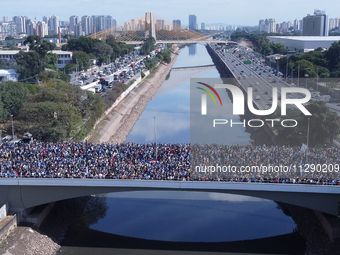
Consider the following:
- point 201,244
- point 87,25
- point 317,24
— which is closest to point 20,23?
point 87,25

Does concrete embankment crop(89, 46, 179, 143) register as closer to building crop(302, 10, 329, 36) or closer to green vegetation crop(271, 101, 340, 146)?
green vegetation crop(271, 101, 340, 146)

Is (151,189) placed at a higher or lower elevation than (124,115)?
higher

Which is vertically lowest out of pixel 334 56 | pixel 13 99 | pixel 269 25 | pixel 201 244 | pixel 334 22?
pixel 201 244

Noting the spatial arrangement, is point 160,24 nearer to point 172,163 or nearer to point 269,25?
point 269,25

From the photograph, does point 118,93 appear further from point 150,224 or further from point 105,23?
point 105,23

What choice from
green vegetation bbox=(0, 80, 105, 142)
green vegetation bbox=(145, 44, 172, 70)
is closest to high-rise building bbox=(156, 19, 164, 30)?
green vegetation bbox=(145, 44, 172, 70)

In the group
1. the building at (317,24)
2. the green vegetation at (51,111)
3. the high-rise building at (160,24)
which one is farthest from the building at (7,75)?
the building at (317,24)

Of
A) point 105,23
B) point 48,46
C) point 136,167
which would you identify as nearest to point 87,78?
point 48,46
